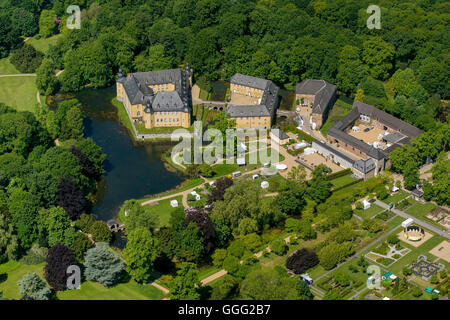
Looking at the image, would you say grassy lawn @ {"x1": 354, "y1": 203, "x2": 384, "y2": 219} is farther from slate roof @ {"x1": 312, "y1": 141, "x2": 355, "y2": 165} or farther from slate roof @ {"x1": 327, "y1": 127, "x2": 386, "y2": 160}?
slate roof @ {"x1": 312, "y1": 141, "x2": 355, "y2": 165}

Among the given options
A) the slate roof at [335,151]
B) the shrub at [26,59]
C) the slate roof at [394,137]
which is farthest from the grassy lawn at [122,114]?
the slate roof at [394,137]

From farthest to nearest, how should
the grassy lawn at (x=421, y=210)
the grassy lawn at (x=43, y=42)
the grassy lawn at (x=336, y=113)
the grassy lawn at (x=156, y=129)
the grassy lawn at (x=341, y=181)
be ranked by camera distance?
the grassy lawn at (x=43, y=42) → the grassy lawn at (x=336, y=113) → the grassy lawn at (x=156, y=129) → the grassy lawn at (x=341, y=181) → the grassy lawn at (x=421, y=210)

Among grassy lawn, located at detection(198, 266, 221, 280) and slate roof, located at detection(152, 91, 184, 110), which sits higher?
slate roof, located at detection(152, 91, 184, 110)

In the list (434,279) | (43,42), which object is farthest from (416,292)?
(43,42)

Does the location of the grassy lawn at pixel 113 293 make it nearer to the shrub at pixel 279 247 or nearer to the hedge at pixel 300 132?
the shrub at pixel 279 247

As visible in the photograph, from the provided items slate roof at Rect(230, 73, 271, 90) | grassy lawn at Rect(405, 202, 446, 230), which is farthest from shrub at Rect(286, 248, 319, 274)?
slate roof at Rect(230, 73, 271, 90)

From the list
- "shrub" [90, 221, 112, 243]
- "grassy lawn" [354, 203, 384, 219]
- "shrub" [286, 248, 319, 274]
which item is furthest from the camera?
"grassy lawn" [354, 203, 384, 219]
